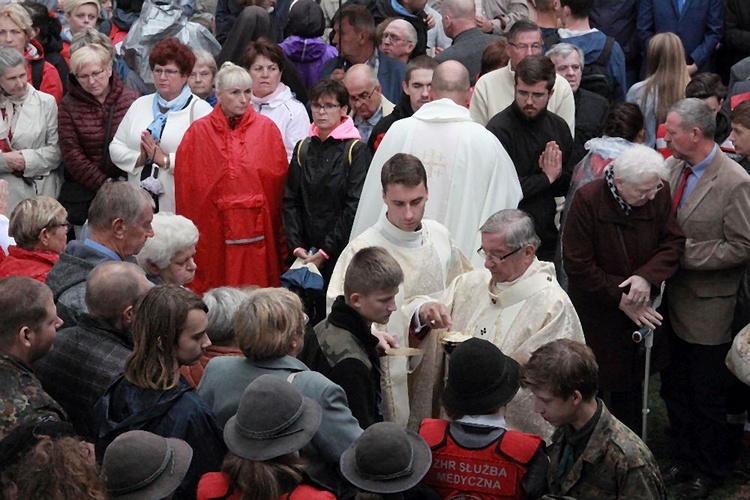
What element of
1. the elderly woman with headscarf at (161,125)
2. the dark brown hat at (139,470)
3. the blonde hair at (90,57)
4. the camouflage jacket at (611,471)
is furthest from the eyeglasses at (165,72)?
the camouflage jacket at (611,471)

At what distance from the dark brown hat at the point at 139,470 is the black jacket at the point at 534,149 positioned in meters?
4.13

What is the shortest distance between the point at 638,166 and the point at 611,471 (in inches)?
97.4

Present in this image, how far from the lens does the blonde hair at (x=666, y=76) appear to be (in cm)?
842

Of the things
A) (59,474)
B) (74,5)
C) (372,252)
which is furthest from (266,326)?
(74,5)

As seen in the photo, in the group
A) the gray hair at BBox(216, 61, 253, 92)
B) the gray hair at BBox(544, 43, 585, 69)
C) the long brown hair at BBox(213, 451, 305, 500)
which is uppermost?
the gray hair at BBox(544, 43, 585, 69)

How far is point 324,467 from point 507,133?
3691 mm

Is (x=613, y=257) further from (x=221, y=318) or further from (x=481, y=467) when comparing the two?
(x=481, y=467)

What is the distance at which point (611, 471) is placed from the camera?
14.6 feet

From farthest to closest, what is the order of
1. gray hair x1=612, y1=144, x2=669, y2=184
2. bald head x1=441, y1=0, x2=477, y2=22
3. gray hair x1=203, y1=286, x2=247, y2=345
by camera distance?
bald head x1=441, y1=0, x2=477, y2=22, gray hair x1=612, y1=144, x2=669, y2=184, gray hair x1=203, y1=286, x2=247, y2=345

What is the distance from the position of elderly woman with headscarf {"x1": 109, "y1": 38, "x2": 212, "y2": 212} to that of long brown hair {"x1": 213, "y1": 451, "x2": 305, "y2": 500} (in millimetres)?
4543

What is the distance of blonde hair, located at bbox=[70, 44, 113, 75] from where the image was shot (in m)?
8.59

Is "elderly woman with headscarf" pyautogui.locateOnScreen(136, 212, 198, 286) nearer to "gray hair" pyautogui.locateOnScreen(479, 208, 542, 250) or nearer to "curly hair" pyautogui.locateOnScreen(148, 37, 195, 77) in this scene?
"gray hair" pyautogui.locateOnScreen(479, 208, 542, 250)

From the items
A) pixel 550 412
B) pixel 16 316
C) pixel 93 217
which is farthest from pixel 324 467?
pixel 93 217

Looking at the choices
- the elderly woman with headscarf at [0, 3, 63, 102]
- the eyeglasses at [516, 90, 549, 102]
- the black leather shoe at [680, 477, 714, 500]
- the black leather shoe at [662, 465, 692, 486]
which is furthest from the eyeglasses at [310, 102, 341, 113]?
the black leather shoe at [680, 477, 714, 500]
